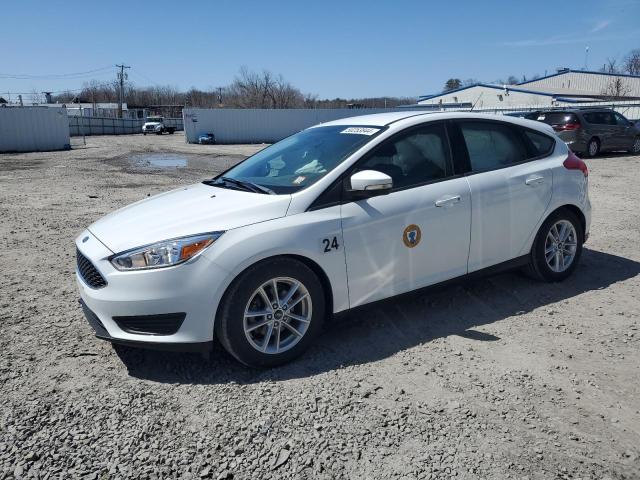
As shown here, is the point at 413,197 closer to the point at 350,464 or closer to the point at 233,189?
the point at 233,189

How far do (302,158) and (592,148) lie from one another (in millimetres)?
17015

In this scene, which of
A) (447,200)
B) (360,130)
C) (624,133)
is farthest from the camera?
(624,133)

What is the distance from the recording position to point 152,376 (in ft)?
11.1

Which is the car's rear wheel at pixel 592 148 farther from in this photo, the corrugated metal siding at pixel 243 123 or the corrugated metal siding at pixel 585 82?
the corrugated metal siding at pixel 585 82

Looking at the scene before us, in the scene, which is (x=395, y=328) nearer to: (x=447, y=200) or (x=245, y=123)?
(x=447, y=200)

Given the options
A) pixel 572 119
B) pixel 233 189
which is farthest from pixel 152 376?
pixel 572 119

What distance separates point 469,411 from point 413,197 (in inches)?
63.4

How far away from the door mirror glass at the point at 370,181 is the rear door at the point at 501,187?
96 centimetres

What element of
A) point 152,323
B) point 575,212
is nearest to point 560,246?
point 575,212

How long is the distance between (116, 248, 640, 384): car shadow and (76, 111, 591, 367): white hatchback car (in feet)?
0.55

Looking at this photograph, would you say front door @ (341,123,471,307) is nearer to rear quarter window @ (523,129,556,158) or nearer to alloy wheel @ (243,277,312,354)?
alloy wheel @ (243,277,312,354)

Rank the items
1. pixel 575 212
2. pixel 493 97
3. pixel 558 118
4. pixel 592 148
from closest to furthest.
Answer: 1. pixel 575 212
2. pixel 558 118
3. pixel 592 148
4. pixel 493 97

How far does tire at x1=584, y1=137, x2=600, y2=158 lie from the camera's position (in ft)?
58.4

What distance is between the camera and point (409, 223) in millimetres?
3830
